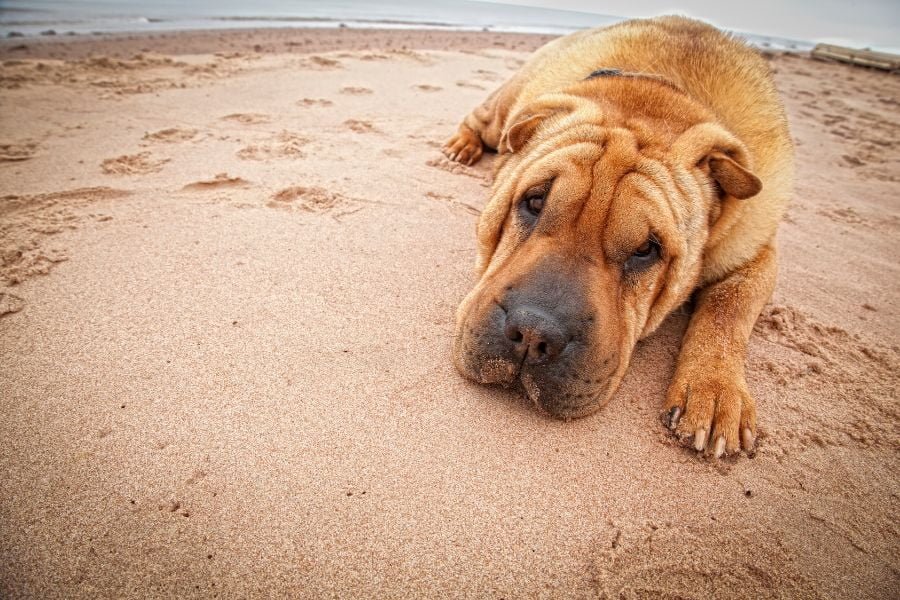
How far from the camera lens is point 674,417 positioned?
1.89m

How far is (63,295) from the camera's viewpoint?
2.27 m

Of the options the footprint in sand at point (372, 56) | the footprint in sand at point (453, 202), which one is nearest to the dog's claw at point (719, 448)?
the footprint in sand at point (453, 202)

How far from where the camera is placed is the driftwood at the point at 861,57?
484 inches

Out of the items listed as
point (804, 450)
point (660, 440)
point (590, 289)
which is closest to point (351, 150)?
point (590, 289)

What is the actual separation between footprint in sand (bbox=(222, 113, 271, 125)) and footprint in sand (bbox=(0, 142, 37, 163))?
1.61m

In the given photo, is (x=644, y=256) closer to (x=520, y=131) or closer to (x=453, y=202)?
(x=520, y=131)

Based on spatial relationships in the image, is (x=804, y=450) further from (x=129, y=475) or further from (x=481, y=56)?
(x=481, y=56)

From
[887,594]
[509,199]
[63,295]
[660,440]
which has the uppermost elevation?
[509,199]

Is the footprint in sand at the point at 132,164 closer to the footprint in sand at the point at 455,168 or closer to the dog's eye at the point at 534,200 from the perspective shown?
the footprint in sand at the point at 455,168

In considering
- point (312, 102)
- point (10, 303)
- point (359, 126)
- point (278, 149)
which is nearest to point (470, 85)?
point (312, 102)

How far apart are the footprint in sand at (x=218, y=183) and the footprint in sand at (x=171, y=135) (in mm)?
1040

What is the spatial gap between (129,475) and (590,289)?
1805 mm

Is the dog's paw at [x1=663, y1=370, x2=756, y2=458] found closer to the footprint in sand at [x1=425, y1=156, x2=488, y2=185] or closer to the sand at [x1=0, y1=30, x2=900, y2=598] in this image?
the sand at [x1=0, y1=30, x2=900, y2=598]

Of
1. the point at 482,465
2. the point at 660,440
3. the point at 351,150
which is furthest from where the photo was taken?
the point at 351,150
